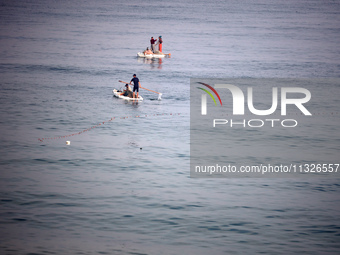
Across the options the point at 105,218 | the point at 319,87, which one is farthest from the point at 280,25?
the point at 105,218

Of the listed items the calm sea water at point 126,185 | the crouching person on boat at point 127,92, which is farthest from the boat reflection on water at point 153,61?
the crouching person on boat at point 127,92

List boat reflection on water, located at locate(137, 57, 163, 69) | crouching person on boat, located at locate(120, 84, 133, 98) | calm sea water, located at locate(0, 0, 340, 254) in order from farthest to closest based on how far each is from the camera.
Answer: boat reflection on water, located at locate(137, 57, 163, 69)
crouching person on boat, located at locate(120, 84, 133, 98)
calm sea water, located at locate(0, 0, 340, 254)

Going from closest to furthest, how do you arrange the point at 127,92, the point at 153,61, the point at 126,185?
1. the point at 126,185
2. the point at 127,92
3. the point at 153,61

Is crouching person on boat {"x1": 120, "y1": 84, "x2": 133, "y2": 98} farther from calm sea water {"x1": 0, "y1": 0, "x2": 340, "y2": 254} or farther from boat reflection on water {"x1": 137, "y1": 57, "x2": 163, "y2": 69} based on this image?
boat reflection on water {"x1": 137, "y1": 57, "x2": 163, "y2": 69}

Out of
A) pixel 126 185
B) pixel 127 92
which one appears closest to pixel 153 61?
pixel 127 92

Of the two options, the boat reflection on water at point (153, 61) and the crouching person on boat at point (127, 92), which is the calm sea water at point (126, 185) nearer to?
the crouching person on boat at point (127, 92)

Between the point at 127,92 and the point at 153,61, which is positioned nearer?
the point at 127,92

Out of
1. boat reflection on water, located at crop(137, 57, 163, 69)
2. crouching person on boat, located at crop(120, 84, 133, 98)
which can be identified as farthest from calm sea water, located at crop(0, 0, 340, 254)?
boat reflection on water, located at crop(137, 57, 163, 69)

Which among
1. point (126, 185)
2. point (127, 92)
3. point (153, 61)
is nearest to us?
point (126, 185)

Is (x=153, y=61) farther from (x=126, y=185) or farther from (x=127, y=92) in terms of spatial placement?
(x=126, y=185)

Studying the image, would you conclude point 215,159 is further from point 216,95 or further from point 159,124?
point 216,95

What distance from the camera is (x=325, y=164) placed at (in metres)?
38.8

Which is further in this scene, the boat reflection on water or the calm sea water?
the boat reflection on water

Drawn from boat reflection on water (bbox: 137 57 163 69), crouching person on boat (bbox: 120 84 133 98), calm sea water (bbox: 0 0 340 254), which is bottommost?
calm sea water (bbox: 0 0 340 254)
